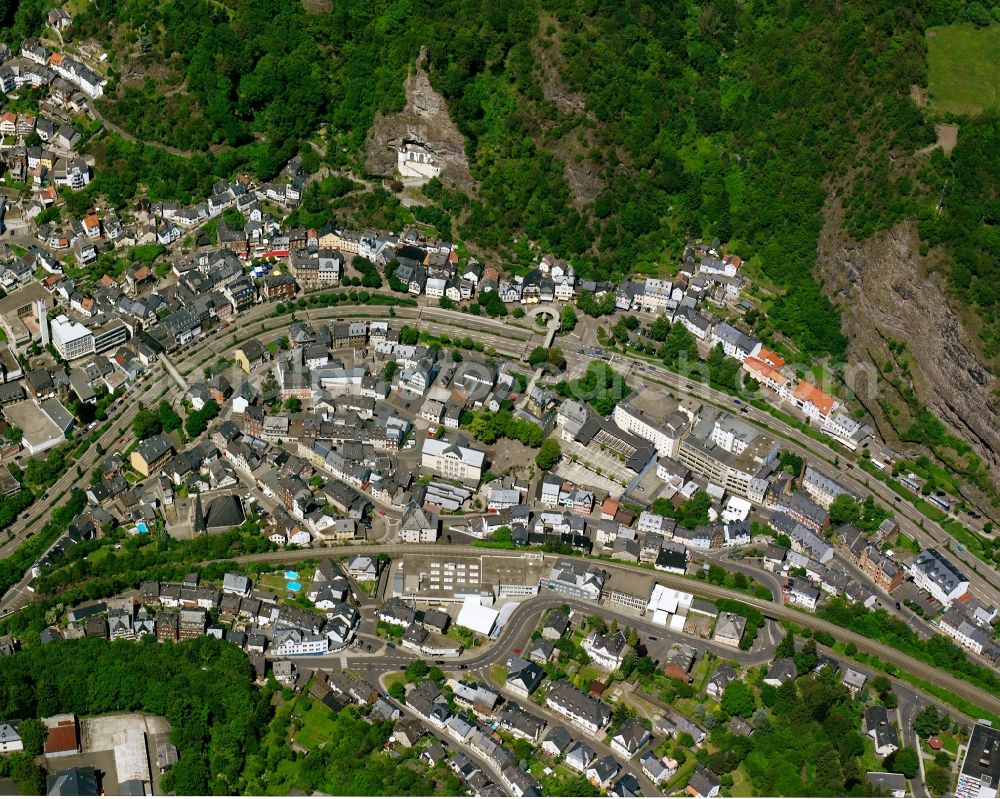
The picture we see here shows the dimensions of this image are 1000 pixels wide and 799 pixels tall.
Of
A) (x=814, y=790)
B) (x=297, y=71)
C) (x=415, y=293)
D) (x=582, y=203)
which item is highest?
(x=297, y=71)

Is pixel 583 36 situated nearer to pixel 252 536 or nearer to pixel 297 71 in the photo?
pixel 297 71

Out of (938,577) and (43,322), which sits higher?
(43,322)

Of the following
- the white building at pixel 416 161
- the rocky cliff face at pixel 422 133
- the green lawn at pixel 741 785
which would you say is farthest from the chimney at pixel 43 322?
the green lawn at pixel 741 785

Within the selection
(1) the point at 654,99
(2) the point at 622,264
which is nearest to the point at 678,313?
(2) the point at 622,264

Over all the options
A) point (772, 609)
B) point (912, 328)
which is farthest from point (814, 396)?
point (772, 609)

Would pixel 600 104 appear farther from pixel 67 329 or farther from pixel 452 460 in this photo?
pixel 67 329

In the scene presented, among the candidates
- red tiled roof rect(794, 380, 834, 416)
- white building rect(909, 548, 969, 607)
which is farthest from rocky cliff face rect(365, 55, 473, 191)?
white building rect(909, 548, 969, 607)
